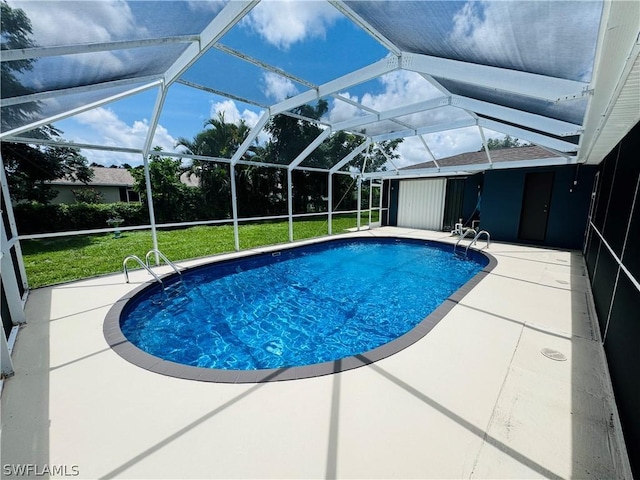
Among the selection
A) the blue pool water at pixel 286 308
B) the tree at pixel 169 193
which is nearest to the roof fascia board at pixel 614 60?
the blue pool water at pixel 286 308

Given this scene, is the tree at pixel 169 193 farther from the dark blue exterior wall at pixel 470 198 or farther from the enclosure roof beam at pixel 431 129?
the dark blue exterior wall at pixel 470 198

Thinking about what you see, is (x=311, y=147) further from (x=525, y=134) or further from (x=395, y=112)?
(x=525, y=134)

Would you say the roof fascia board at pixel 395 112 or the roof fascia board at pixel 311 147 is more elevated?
the roof fascia board at pixel 395 112

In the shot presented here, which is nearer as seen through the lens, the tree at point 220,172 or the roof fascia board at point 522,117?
the roof fascia board at point 522,117

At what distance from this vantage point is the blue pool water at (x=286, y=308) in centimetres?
348

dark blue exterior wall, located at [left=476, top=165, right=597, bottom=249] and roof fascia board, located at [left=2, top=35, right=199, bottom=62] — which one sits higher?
roof fascia board, located at [left=2, top=35, right=199, bottom=62]

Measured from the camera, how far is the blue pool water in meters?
3.48

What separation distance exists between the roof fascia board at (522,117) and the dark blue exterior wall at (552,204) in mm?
4990

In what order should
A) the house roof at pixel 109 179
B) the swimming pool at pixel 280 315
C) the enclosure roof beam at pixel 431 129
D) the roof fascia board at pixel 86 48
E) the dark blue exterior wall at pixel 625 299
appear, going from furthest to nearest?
1. the house roof at pixel 109 179
2. the enclosure roof beam at pixel 431 129
3. the swimming pool at pixel 280 315
4. the roof fascia board at pixel 86 48
5. the dark blue exterior wall at pixel 625 299

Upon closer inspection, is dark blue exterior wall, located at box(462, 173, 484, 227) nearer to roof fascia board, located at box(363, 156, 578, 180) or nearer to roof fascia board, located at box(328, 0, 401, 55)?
roof fascia board, located at box(363, 156, 578, 180)

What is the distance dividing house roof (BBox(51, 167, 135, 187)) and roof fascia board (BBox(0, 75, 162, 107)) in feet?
46.4

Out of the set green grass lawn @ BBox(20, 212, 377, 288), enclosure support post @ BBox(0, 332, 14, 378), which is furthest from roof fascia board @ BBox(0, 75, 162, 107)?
green grass lawn @ BBox(20, 212, 377, 288)

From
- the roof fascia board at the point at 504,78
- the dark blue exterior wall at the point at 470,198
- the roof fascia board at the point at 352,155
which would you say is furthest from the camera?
the dark blue exterior wall at the point at 470,198

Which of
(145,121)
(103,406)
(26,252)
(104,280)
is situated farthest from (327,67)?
(26,252)
